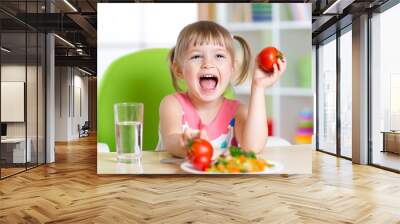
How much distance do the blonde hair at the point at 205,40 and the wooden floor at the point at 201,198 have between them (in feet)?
4.42

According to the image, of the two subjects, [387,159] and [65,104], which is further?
[65,104]

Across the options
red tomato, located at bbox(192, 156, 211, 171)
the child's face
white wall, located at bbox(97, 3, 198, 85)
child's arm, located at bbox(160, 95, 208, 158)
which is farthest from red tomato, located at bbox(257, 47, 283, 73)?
red tomato, located at bbox(192, 156, 211, 171)

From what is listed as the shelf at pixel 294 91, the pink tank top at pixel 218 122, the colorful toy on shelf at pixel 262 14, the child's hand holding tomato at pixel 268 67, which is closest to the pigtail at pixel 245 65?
the child's hand holding tomato at pixel 268 67

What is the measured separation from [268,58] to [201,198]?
200cm

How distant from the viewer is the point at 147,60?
→ 5117 millimetres

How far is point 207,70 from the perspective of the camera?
4.89m

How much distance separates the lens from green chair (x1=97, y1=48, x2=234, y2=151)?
201 inches

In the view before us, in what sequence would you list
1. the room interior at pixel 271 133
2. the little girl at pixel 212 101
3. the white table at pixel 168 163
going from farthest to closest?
1. the white table at pixel 168 163
2. the little girl at pixel 212 101
3. the room interior at pixel 271 133

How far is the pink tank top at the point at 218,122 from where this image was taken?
5.01 m

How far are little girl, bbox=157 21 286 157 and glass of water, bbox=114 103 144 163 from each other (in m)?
0.29

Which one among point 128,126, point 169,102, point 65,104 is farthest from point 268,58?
point 65,104

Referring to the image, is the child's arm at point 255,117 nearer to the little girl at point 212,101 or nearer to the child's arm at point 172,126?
the little girl at point 212,101

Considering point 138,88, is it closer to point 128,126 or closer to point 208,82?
point 128,126

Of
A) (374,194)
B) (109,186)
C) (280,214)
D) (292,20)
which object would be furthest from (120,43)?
(374,194)
